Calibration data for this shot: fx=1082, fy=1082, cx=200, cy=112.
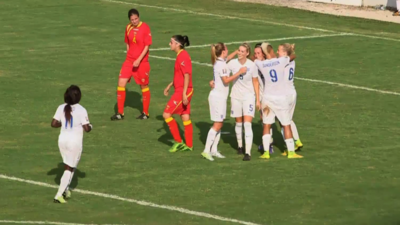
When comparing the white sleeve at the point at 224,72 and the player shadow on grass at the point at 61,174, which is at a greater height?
the white sleeve at the point at 224,72

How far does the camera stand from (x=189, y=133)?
781 inches

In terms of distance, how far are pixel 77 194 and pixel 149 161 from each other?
97.1 inches

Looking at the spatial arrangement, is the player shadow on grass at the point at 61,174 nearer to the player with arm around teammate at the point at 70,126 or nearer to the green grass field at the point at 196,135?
the green grass field at the point at 196,135

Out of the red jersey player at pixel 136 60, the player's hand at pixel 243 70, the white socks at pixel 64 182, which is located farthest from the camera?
the red jersey player at pixel 136 60

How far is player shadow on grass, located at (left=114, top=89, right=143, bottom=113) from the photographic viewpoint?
79.5 ft

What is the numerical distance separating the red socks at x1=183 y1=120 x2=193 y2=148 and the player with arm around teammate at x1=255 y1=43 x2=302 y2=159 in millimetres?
1423

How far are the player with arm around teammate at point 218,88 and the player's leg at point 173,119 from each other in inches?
28.7

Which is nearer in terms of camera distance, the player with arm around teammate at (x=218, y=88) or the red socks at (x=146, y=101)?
the player with arm around teammate at (x=218, y=88)

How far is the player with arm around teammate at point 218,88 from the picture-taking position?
62.0 feet

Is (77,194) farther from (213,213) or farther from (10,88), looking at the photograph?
(10,88)

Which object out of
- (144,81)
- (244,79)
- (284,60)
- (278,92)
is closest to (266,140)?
(278,92)

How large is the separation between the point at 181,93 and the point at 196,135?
1985mm

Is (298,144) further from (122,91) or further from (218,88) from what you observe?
(122,91)

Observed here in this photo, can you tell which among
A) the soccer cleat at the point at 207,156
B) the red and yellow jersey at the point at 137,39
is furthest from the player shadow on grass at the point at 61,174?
the red and yellow jersey at the point at 137,39
